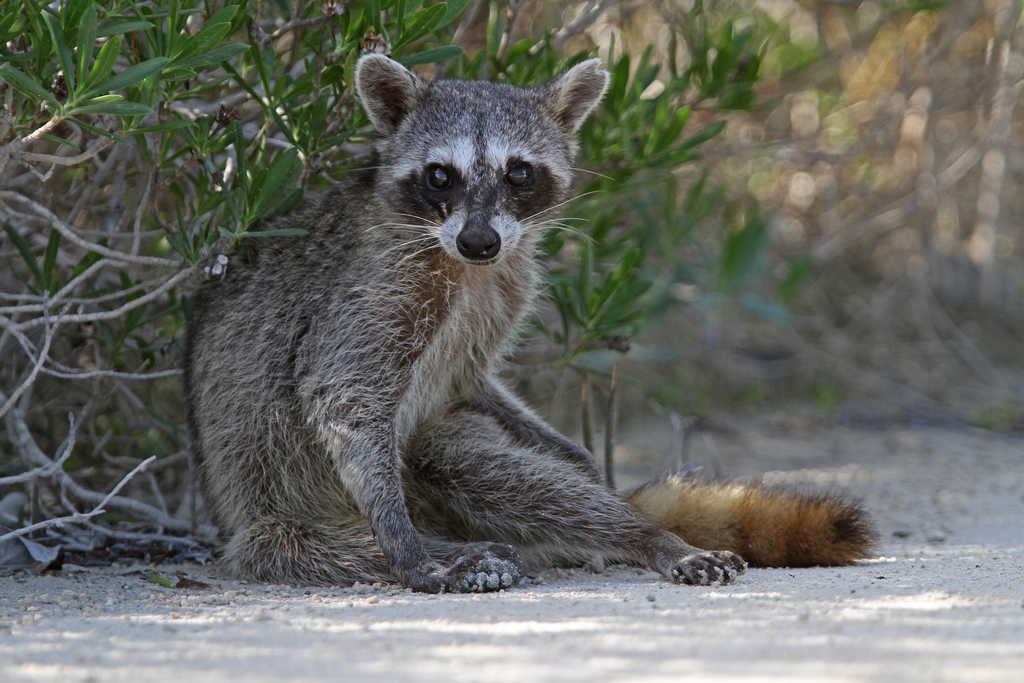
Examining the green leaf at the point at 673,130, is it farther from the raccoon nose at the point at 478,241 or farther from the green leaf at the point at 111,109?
the green leaf at the point at 111,109

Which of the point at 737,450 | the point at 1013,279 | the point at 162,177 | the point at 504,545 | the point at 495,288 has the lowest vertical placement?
the point at 504,545

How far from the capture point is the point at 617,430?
6648 millimetres

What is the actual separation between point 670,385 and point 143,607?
4620 mm

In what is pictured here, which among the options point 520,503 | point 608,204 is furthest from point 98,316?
point 608,204

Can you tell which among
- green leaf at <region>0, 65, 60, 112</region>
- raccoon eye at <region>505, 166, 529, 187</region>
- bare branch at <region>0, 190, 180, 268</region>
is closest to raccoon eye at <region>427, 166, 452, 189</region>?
raccoon eye at <region>505, 166, 529, 187</region>

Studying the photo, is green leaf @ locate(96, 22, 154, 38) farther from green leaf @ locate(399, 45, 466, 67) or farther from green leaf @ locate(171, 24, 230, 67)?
green leaf @ locate(399, 45, 466, 67)

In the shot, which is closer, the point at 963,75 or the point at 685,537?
the point at 685,537

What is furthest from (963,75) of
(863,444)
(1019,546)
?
(1019,546)

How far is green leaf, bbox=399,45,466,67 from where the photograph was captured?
11.6ft

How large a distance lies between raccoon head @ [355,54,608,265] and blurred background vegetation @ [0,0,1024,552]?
20cm

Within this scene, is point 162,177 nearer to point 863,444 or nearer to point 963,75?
point 863,444

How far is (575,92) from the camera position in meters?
4.04

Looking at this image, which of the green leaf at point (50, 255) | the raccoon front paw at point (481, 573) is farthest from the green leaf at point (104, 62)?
the raccoon front paw at point (481, 573)

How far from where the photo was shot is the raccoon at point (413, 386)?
348cm
